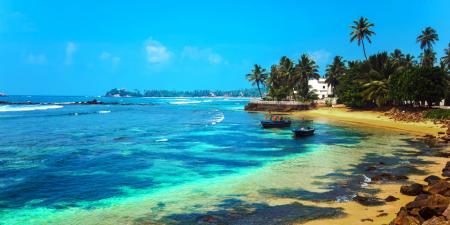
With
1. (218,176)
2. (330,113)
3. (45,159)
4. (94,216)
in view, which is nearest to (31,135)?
(45,159)

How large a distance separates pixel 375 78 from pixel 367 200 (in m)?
60.1

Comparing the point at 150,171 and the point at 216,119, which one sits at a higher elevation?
the point at 216,119

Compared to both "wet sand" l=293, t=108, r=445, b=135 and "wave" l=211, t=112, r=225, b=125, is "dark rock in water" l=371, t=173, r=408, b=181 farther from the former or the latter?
"wave" l=211, t=112, r=225, b=125

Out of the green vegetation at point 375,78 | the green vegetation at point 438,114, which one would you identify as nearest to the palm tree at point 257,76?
the green vegetation at point 375,78

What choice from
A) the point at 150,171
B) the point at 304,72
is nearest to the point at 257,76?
the point at 304,72

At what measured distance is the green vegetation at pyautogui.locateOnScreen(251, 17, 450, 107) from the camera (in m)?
57.5

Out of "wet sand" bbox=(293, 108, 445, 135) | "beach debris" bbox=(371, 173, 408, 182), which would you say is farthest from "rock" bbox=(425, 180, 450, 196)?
"wet sand" bbox=(293, 108, 445, 135)

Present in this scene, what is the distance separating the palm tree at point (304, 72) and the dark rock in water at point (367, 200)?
83.3 metres

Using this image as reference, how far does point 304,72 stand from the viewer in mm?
99312

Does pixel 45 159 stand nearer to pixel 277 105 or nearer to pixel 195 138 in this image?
pixel 195 138

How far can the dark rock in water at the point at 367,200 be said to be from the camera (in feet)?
55.5

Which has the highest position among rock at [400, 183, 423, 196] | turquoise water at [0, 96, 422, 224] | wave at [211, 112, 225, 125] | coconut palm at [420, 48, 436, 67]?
coconut palm at [420, 48, 436, 67]

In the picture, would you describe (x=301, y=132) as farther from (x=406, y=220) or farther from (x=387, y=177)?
(x=406, y=220)

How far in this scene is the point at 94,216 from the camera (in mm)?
16344
